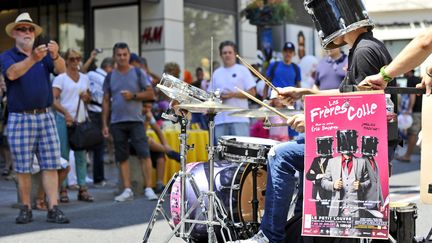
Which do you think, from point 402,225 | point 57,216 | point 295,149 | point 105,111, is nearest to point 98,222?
point 57,216

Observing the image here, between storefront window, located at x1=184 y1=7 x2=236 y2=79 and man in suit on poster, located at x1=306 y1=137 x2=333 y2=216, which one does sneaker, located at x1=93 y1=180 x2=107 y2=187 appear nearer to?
man in suit on poster, located at x1=306 y1=137 x2=333 y2=216

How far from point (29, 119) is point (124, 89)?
1964 millimetres

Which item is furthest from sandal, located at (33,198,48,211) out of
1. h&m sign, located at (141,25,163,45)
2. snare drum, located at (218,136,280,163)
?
h&m sign, located at (141,25,163,45)

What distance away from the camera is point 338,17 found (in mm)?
5113

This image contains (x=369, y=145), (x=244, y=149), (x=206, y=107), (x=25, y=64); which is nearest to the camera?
(x=369, y=145)

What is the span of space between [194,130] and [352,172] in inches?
275

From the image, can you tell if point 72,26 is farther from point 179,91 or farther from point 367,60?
point 367,60

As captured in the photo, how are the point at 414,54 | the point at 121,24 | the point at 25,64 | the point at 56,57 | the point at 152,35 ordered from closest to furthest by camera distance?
the point at 414,54 < the point at 25,64 < the point at 56,57 < the point at 152,35 < the point at 121,24

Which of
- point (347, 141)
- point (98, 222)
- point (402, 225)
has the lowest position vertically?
point (98, 222)

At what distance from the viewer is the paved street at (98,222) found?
7.41m

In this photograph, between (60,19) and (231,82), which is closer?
(231,82)

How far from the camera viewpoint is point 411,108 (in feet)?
54.1

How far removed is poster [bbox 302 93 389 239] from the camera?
452cm

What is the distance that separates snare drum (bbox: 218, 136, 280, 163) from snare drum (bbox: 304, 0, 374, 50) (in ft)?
3.55
